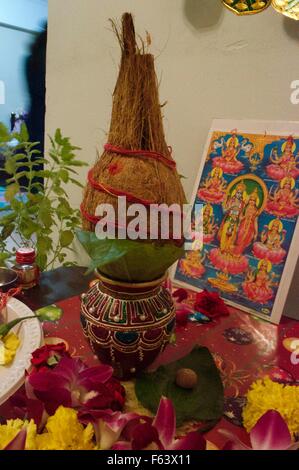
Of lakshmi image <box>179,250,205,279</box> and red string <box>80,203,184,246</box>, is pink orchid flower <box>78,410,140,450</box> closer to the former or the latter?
red string <box>80,203,184,246</box>

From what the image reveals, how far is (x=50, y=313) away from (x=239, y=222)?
45cm

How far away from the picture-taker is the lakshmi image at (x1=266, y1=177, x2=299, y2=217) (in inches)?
29.8

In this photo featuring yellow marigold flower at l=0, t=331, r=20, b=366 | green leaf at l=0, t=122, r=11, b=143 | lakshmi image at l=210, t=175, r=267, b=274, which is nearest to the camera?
yellow marigold flower at l=0, t=331, r=20, b=366

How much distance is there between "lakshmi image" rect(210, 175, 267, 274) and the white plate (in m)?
0.43

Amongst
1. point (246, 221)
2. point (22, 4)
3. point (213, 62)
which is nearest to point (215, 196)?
point (246, 221)

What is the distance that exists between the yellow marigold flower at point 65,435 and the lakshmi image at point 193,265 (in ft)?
1.79

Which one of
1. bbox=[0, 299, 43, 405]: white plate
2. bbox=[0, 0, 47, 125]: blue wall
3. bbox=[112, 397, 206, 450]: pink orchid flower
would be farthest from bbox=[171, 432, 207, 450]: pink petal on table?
bbox=[0, 0, 47, 125]: blue wall

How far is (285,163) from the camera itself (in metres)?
0.77

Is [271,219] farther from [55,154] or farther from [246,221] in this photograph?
[55,154]

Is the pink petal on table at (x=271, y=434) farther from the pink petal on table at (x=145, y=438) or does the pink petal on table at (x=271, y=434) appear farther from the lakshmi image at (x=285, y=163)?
the lakshmi image at (x=285, y=163)

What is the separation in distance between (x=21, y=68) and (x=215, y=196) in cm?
146

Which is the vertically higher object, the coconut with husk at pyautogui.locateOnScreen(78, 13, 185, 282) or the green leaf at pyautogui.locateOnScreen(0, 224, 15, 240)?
the coconut with husk at pyautogui.locateOnScreen(78, 13, 185, 282)

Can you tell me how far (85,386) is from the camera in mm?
437

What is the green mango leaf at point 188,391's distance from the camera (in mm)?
476
